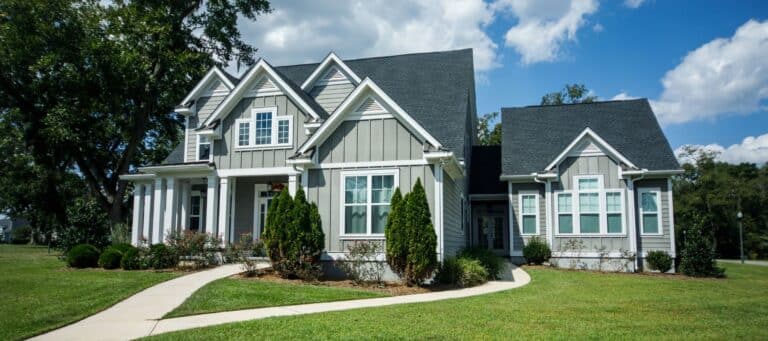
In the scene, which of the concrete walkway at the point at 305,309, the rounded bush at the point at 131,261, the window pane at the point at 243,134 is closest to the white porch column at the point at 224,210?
the window pane at the point at 243,134

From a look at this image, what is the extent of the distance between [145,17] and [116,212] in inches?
414

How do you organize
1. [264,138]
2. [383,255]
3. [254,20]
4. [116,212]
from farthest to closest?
[254,20], [116,212], [264,138], [383,255]

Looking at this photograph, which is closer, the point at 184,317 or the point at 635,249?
the point at 184,317

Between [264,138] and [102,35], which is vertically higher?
[102,35]

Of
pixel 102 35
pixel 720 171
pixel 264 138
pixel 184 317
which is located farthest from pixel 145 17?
pixel 720 171

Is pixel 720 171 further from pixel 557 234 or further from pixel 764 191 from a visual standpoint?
pixel 557 234

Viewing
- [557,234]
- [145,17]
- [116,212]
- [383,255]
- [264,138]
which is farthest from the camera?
[116,212]

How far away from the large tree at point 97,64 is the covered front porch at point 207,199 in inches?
290

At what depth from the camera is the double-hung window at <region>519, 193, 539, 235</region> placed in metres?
20.7

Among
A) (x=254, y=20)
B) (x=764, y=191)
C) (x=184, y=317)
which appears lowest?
(x=184, y=317)

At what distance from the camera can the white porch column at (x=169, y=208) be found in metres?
18.5

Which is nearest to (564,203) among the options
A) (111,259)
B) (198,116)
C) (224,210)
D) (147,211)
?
(224,210)

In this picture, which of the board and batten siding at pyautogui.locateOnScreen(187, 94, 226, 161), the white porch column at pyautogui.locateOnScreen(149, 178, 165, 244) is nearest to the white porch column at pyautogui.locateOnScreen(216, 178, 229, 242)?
the white porch column at pyautogui.locateOnScreen(149, 178, 165, 244)

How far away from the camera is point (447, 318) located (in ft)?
28.7
